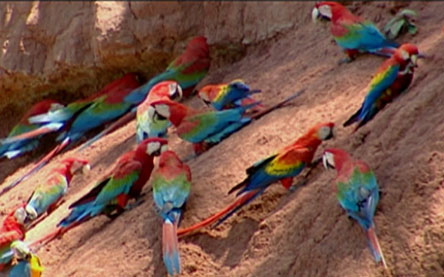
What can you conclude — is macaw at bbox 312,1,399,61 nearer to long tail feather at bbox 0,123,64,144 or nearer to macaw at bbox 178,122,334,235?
macaw at bbox 178,122,334,235

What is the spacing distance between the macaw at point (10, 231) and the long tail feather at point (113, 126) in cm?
84

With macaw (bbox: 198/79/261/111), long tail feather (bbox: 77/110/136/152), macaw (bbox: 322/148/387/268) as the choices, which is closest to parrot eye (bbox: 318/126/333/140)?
macaw (bbox: 322/148/387/268)

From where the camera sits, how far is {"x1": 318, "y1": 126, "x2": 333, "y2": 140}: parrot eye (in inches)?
173

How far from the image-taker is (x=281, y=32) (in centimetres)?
597

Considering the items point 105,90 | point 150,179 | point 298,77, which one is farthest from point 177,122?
point 105,90

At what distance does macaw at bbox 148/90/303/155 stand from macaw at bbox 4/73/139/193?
3.03 ft

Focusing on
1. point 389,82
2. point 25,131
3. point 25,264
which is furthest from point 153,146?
point 25,131

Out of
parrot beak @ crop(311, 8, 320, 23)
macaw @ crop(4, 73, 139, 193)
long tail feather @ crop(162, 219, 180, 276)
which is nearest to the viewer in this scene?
long tail feather @ crop(162, 219, 180, 276)

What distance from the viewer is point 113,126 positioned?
229 inches

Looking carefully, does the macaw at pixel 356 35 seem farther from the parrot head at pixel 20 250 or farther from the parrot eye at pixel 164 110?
the parrot head at pixel 20 250

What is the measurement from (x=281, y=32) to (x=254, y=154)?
1539 mm

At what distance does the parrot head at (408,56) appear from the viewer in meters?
4.61

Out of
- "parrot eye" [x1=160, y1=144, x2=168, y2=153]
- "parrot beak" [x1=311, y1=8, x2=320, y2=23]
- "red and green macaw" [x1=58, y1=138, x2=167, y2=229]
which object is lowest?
"red and green macaw" [x1=58, y1=138, x2=167, y2=229]

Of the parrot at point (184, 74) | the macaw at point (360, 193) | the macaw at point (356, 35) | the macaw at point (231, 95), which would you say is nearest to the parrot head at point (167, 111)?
the macaw at point (231, 95)
